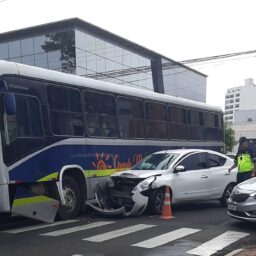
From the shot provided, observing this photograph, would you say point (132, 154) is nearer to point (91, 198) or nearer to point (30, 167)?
point (91, 198)

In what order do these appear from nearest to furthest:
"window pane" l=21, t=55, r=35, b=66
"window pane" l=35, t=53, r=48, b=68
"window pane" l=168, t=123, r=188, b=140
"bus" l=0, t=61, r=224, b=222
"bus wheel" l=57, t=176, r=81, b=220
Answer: "bus" l=0, t=61, r=224, b=222 → "bus wheel" l=57, t=176, r=81, b=220 → "window pane" l=168, t=123, r=188, b=140 → "window pane" l=35, t=53, r=48, b=68 → "window pane" l=21, t=55, r=35, b=66

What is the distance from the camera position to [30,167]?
10055 millimetres

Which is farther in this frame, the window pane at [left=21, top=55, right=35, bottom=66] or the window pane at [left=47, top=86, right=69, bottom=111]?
the window pane at [left=21, top=55, right=35, bottom=66]

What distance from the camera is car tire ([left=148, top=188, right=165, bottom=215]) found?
1152 centimetres

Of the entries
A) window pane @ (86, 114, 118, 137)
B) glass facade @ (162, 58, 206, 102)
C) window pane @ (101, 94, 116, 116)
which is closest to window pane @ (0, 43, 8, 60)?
glass facade @ (162, 58, 206, 102)

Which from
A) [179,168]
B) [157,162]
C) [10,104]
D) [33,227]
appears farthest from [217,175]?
[10,104]

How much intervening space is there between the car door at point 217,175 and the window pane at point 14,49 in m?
43.5

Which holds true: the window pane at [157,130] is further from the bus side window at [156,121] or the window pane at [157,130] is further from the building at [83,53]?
the building at [83,53]

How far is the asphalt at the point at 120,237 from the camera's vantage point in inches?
306

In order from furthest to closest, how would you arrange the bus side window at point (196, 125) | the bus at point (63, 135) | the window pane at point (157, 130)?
the bus side window at point (196, 125), the window pane at point (157, 130), the bus at point (63, 135)

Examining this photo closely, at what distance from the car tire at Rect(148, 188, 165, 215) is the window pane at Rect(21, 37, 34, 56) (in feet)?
141

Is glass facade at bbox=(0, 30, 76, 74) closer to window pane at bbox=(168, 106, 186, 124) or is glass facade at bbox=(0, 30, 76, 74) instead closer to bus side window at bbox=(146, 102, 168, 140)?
window pane at bbox=(168, 106, 186, 124)

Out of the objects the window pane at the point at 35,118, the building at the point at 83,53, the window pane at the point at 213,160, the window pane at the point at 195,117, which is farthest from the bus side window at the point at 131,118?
the building at the point at 83,53

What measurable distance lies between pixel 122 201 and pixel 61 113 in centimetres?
262
